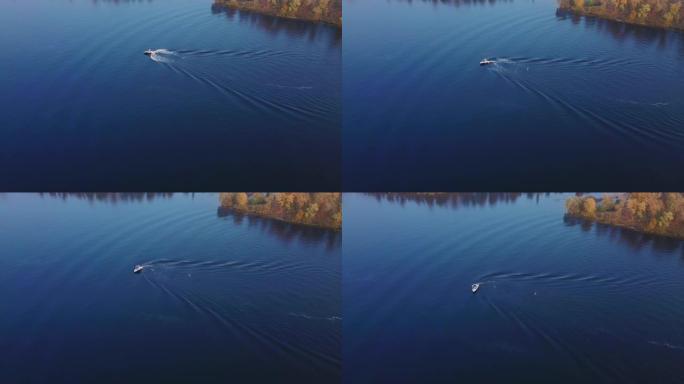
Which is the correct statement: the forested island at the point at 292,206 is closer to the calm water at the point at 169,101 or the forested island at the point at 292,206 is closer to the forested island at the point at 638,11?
the calm water at the point at 169,101

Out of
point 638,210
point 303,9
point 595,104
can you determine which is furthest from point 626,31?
point 303,9

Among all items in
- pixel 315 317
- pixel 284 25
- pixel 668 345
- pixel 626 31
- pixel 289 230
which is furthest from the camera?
pixel 626 31

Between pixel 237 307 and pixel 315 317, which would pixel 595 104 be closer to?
pixel 315 317

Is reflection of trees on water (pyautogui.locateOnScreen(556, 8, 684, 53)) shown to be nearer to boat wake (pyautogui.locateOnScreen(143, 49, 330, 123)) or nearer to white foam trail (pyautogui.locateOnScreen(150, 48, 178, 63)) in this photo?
boat wake (pyautogui.locateOnScreen(143, 49, 330, 123))

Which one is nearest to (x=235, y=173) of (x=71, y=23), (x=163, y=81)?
(x=163, y=81)

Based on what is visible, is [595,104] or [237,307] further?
[595,104]

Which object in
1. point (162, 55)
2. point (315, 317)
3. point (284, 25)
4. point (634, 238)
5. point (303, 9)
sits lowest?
point (315, 317)
